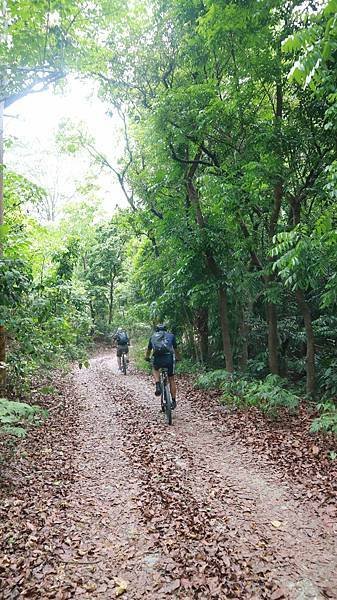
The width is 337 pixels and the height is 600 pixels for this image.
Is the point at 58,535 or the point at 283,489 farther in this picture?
the point at 283,489

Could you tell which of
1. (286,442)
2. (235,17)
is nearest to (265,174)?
(235,17)

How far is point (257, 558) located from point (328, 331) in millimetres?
9291

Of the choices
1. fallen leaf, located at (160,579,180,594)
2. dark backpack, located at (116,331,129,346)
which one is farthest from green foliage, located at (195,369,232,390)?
fallen leaf, located at (160,579,180,594)

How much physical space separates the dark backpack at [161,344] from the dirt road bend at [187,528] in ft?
5.80

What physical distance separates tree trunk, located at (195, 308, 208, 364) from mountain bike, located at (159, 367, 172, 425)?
6.35 meters

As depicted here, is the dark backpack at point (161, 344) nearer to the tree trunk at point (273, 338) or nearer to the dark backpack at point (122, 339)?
the tree trunk at point (273, 338)

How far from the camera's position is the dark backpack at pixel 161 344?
8438 mm

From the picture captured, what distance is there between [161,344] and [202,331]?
658 centimetres

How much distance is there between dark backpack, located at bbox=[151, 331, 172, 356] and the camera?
27.7 feet

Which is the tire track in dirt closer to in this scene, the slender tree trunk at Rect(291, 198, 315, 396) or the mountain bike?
the mountain bike

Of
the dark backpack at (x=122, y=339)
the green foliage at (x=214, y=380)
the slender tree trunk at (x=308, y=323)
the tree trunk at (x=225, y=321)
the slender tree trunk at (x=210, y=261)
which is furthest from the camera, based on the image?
the dark backpack at (x=122, y=339)

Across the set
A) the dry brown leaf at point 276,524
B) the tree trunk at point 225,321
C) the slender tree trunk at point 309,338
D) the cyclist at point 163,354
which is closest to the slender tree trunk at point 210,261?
the tree trunk at point 225,321

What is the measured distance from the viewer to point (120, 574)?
364cm

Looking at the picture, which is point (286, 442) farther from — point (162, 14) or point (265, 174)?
point (162, 14)
